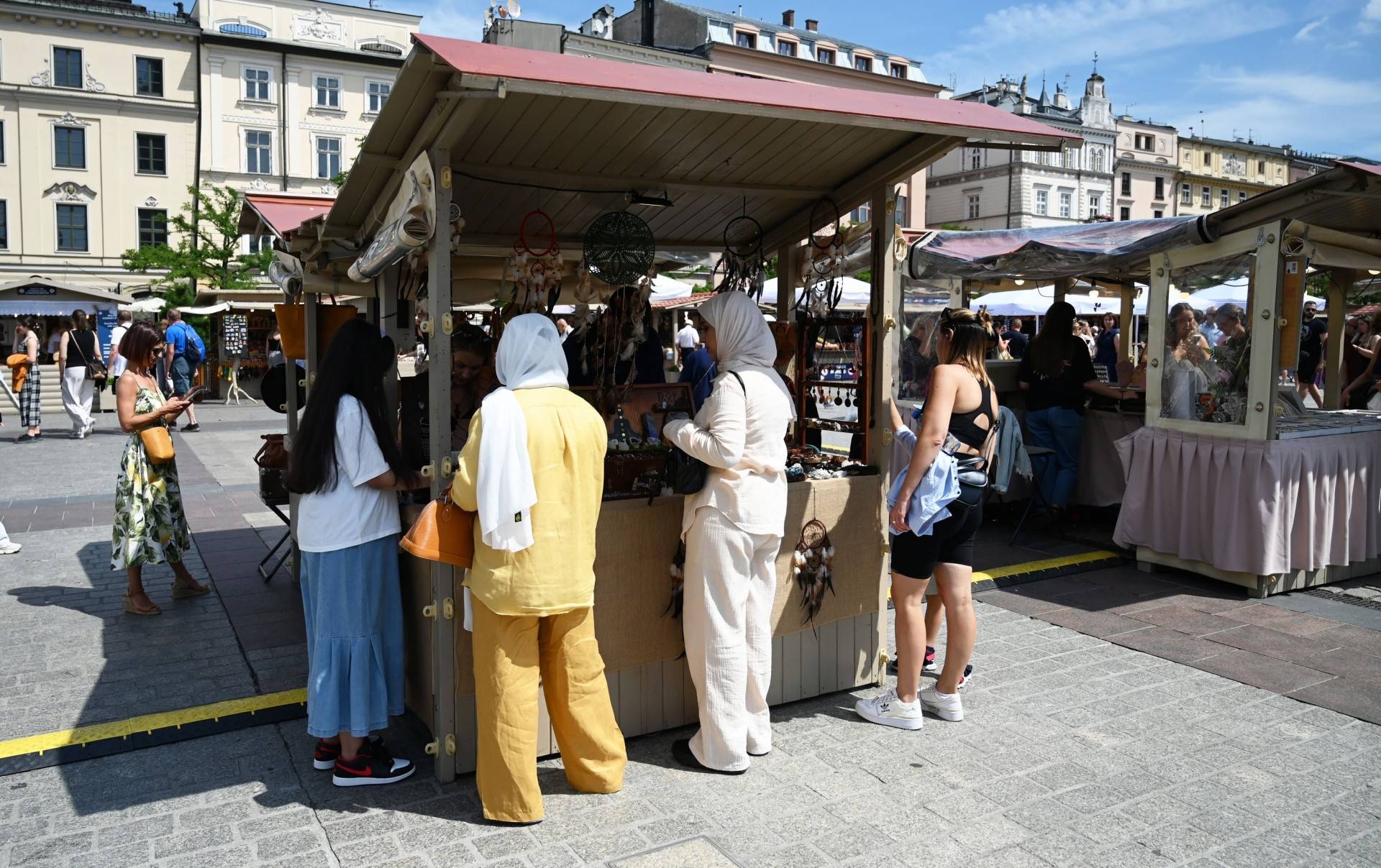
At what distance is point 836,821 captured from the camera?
3312mm

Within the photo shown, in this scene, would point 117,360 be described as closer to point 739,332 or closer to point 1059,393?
point 1059,393

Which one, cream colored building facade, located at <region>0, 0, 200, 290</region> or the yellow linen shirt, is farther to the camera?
cream colored building facade, located at <region>0, 0, 200, 290</region>

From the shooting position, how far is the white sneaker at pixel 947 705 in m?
4.20

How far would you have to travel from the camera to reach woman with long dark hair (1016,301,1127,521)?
25.7 feet

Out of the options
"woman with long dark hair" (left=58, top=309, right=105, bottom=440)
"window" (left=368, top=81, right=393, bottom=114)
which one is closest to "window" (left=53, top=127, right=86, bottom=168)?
"window" (left=368, top=81, right=393, bottom=114)

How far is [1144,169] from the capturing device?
2832 inches

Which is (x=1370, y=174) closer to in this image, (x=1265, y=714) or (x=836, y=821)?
(x=1265, y=714)

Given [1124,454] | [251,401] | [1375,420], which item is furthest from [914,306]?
[251,401]

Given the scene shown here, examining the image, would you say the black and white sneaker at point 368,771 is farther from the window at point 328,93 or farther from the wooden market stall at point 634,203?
the window at point 328,93

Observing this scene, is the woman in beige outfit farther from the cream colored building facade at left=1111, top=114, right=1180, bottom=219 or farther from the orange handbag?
the cream colored building facade at left=1111, top=114, right=1180, bottom=219

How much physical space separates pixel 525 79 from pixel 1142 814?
130 inches

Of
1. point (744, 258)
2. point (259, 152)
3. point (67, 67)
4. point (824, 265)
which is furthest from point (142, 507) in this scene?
point (67, 67)

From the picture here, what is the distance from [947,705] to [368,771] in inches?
96.0

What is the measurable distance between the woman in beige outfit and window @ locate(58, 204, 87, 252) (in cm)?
4407
